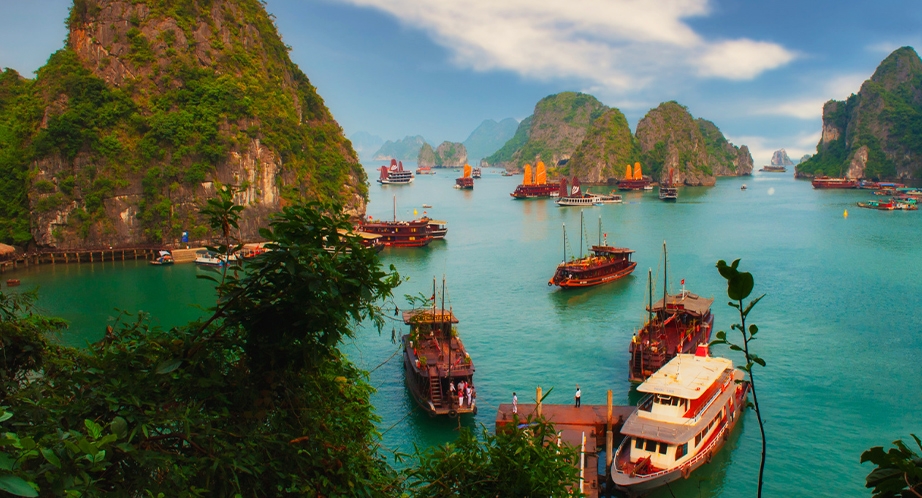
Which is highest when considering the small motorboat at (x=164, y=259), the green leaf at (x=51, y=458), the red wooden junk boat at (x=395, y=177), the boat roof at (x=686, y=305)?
the red wooden junk boat at (x=395, y=177)

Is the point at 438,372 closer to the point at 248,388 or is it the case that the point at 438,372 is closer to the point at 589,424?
the point at 589,424

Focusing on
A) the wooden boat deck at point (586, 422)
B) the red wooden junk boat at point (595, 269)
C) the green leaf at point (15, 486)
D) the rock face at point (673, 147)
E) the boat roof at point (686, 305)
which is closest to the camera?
the green leaf at point (15, 486)

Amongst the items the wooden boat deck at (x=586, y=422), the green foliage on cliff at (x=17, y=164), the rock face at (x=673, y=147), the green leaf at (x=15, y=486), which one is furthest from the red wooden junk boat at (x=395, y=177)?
the green leaf at (x=15, y=486)

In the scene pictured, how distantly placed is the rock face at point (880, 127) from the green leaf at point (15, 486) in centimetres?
14682

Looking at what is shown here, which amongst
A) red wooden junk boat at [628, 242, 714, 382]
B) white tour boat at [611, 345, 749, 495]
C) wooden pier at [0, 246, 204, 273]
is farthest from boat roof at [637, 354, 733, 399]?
wooden pier at [0, 246, 204, 273]

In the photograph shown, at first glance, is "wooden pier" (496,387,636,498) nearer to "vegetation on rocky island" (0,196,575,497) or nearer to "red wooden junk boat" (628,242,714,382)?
"red wooden junk boat" (628,242,714,382)

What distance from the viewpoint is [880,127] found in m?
130

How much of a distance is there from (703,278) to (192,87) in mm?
42680

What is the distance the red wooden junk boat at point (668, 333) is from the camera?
22234mm

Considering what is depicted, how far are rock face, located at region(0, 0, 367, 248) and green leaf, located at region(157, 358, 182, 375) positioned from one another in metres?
42.8

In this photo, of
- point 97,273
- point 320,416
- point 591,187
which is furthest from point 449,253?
point 591,187

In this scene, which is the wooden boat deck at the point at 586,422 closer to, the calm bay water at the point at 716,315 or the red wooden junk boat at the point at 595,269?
the calm bay water at the point at 716,315

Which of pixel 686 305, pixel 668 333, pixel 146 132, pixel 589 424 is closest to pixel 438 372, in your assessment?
pixel 589 424

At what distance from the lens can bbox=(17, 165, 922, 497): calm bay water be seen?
744 inches
